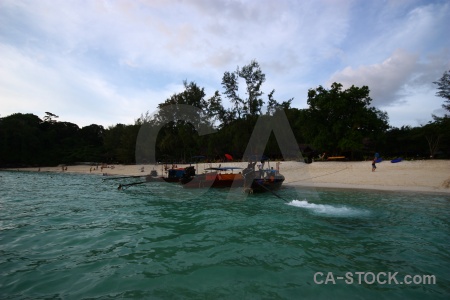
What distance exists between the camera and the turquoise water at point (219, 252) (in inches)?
222

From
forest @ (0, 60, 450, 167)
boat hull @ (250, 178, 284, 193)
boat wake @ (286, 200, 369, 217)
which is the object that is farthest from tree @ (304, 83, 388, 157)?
→ boat wake @ (286, 200, 369, 217)

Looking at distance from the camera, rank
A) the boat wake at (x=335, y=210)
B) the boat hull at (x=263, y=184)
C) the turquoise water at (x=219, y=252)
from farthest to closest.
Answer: the boat hull at (x=263, y=184)
the boat wake at (x=335, y=210)
the turquoise water at (x=219, y=252)

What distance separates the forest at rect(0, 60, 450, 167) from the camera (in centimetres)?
3706

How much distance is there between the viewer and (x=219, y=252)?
25.9ft

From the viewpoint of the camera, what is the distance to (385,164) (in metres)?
30.4

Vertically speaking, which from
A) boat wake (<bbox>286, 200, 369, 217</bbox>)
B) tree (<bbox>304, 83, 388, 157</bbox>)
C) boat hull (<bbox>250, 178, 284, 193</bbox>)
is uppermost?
tree (<bbox>304, 83, 388, 157</bbox>)

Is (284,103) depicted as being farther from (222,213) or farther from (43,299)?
(43,299)

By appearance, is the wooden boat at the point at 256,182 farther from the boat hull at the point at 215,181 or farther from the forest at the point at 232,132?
the forest at the point at 232,132

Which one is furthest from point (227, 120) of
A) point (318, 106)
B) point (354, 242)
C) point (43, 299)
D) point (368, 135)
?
point (43, 299)
